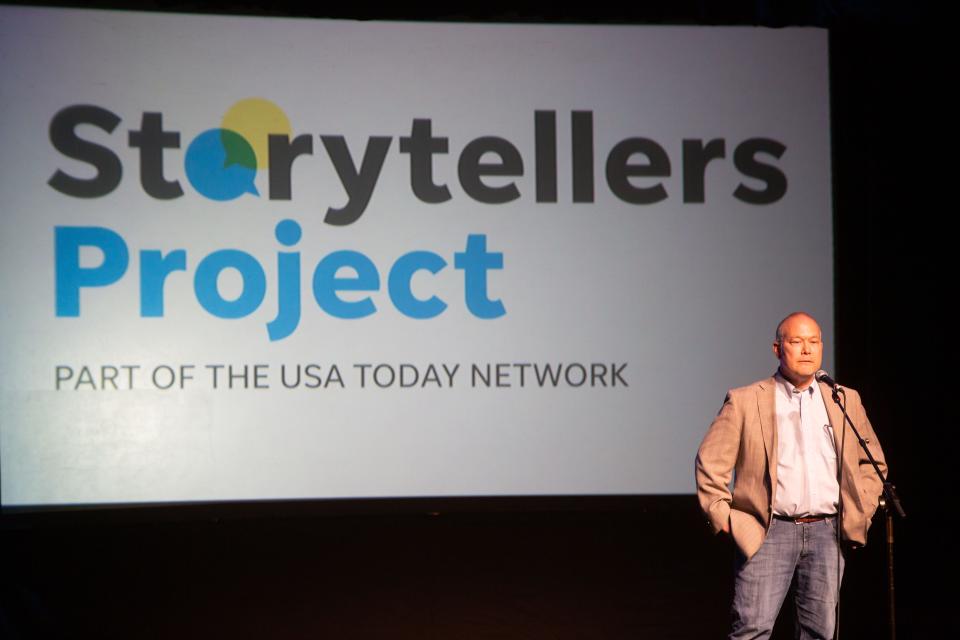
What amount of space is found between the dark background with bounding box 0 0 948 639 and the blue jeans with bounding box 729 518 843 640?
1356 mm

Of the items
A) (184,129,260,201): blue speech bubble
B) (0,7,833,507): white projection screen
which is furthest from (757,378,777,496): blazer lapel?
(184,129,260,201): blue speech bubble

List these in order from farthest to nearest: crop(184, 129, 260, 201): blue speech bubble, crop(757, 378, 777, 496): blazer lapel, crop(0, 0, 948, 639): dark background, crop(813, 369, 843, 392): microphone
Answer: crop(184, 129, 260, 201): blue speech bubble < crop(0, 0, 948, 639): dark background < crop(757, 378, 777, 496): blazer lapel < crop(813, 369, 843, 392): microphone

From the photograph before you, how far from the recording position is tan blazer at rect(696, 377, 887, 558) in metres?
2.46

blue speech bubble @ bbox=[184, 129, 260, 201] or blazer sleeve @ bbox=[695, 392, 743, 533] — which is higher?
blue speech bubble @ bbox=[184, 129, 260, 201]

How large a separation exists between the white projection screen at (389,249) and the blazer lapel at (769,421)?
6.20ft

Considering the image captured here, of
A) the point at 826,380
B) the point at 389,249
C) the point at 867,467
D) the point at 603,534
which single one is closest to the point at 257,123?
the point at 389,249

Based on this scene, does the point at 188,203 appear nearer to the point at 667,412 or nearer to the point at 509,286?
the point at 509,286

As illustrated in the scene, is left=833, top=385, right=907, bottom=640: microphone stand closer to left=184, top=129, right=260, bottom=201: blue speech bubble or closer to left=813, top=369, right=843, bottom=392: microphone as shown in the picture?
left=813, top=369, right=843, bottom=392: microphone

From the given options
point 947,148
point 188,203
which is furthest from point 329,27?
point 947,148

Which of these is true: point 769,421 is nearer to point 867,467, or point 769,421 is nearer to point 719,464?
point 719,464

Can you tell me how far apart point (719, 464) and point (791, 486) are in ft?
0.66

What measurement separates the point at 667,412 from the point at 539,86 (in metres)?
1.74

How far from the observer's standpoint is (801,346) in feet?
8.05

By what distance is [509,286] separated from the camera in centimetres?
442
